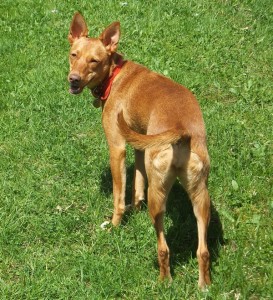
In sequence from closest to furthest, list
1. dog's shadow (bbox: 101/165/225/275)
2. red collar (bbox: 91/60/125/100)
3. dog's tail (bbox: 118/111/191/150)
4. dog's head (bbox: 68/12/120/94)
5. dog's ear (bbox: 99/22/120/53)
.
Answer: dog's tail (bbox: 118/111/191/150) → dog's shadow (bbox: 101/165/225/275) → dog's head (bbox: 68/12/120/94) → red collar (bbox: 91/60/125/100) → dog's ear (bbox: 99/22/120/53)

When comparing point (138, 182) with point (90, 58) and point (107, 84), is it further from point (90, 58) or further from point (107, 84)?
point (90, 58)

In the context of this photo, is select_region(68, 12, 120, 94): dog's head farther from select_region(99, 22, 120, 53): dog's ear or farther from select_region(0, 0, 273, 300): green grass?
select_region(0, 0, 273, 300): green grass

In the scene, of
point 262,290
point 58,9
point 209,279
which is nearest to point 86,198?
point 209,279

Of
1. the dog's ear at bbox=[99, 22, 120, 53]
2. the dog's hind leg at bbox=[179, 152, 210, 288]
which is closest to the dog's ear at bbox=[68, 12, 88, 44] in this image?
the dog's ear at bbox=[99, 22, 120, 53]

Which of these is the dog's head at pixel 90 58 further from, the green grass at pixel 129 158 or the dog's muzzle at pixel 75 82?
the green grass at pixel 129 158

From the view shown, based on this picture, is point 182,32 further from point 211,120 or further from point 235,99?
point 211,120

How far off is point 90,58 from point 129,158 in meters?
1.33

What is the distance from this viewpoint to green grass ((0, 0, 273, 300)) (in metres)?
4.35

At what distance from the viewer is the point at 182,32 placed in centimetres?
830

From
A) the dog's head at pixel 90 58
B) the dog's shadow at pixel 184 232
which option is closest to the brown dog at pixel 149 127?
the dog's head at pixel 90 58

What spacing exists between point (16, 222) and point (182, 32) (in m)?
4.53

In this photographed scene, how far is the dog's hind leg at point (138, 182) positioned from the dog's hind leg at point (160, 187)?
43.5 inches

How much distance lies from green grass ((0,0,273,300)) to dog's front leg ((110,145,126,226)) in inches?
5.3

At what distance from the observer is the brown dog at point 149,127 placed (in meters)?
3.88
